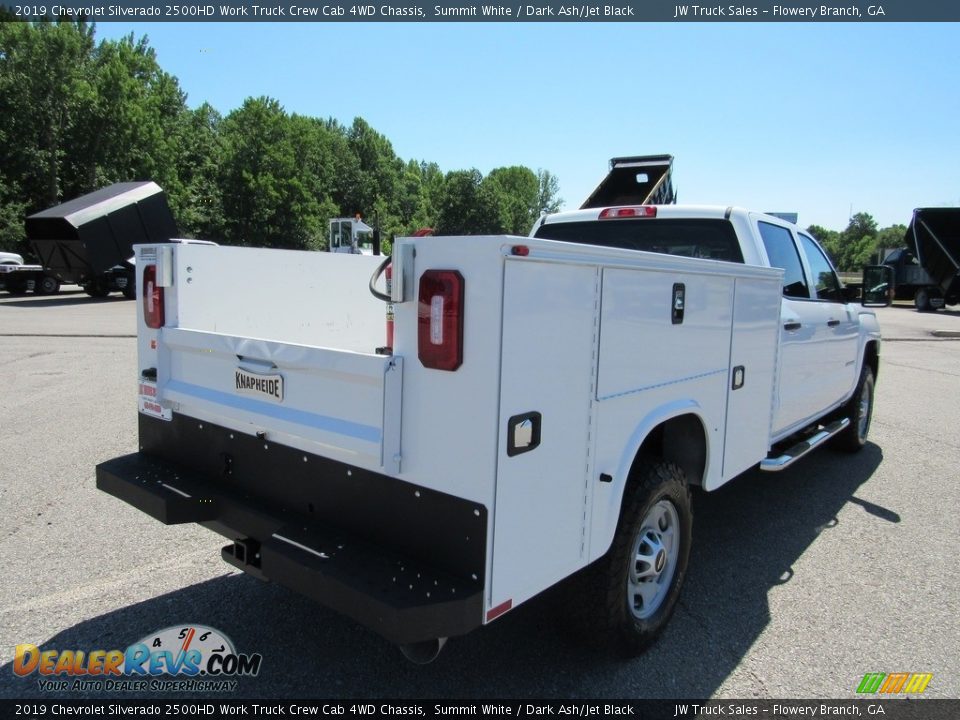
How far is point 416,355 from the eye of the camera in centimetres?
212

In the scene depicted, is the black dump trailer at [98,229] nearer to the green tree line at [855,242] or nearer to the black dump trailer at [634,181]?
the black dump trailer at [634,181]

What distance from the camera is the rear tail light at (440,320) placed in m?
2.00

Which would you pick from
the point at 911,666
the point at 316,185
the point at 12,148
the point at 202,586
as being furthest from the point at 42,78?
the point at 911,666

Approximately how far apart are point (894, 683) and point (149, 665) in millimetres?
3250

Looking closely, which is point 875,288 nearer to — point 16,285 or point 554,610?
point 554,610

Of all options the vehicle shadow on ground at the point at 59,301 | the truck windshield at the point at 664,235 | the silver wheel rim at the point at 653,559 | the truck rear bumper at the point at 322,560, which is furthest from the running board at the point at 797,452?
the vehicle shadow on ground at the point at 59,301

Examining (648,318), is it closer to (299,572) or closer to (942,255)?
(299,572)

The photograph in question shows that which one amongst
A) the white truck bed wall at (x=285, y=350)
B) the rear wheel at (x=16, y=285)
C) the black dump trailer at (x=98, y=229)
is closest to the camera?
the white truck bed wall at (x=285, y=350)

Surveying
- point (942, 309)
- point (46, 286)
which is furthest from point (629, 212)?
point (942, 309)

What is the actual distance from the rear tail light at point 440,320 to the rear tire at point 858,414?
17.2ft

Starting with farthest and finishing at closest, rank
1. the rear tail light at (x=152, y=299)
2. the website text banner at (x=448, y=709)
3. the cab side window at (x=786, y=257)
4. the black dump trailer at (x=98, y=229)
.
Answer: the black dump trailer at (x=98, y=229), the cab side window at (x=786, y=257), the rear tail light at (x=152, y=299), the website text banner at (x=448, y=709)

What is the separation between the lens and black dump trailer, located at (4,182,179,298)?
19391mm

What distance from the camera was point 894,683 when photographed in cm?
283

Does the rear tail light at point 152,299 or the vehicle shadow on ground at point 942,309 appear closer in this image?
the rear tail light at point 152,299
